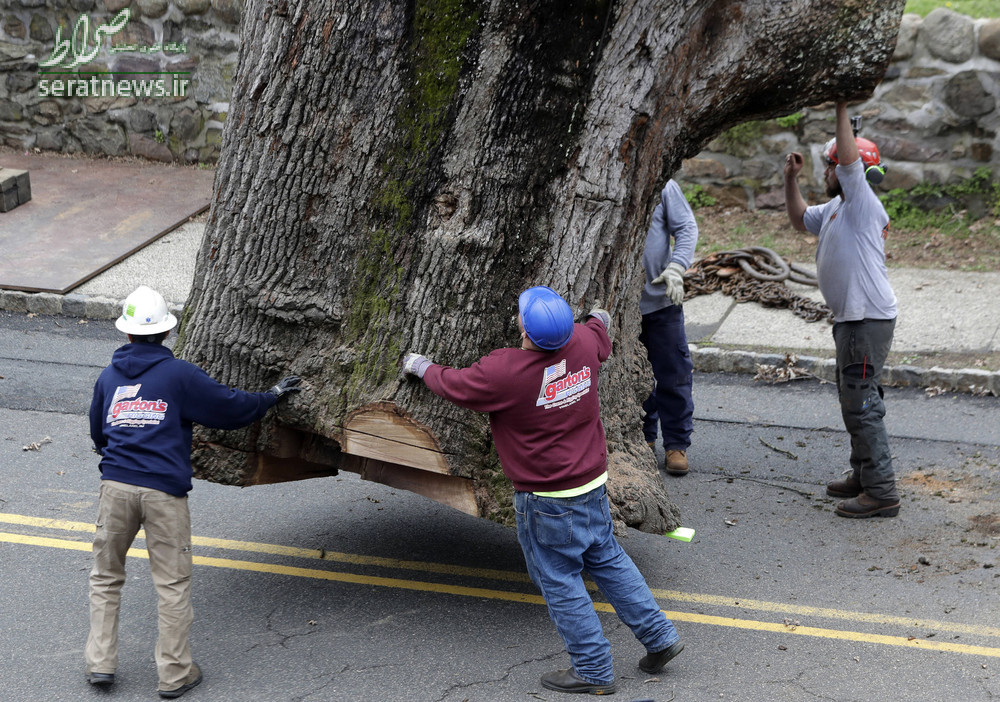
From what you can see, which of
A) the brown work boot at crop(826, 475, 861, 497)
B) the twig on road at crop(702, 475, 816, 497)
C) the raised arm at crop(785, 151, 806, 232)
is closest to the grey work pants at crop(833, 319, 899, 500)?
the brown work boot at crop(826, 475, 861, 497)

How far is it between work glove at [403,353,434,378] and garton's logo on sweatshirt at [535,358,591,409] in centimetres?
57

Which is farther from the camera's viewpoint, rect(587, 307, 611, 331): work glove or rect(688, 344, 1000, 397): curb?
rect(688, 344, 1000, 397): curb

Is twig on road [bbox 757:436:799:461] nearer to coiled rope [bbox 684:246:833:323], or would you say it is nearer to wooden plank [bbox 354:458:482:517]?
coiled rope [bbox 684:246:833:323]

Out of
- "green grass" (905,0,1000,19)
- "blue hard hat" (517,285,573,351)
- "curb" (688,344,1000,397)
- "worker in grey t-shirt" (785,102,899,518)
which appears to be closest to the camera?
"blue hard hat" (517,285,573,351)

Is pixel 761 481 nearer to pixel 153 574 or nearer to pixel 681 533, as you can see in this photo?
pixel 681 533

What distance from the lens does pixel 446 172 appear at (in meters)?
4.77

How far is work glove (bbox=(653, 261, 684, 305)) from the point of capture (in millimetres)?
6688

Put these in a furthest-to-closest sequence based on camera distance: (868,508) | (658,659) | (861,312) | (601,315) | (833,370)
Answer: (833,370)
(868,508)
(861,312)
(601,315)
(658,659)

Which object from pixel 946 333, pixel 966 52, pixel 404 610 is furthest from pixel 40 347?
pixel 966 52

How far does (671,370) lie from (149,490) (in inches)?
141

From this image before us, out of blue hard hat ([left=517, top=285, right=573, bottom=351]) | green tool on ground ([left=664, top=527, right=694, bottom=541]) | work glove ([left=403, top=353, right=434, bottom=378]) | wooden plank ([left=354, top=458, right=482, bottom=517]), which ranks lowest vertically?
green tool on ground ([left=664, top=527, right=694, bottom=541])

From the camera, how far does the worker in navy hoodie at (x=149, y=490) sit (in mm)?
4492

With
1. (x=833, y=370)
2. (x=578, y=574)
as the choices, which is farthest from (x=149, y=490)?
(x=833, y=370)

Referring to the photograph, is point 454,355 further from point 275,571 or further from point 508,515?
point 275,571
